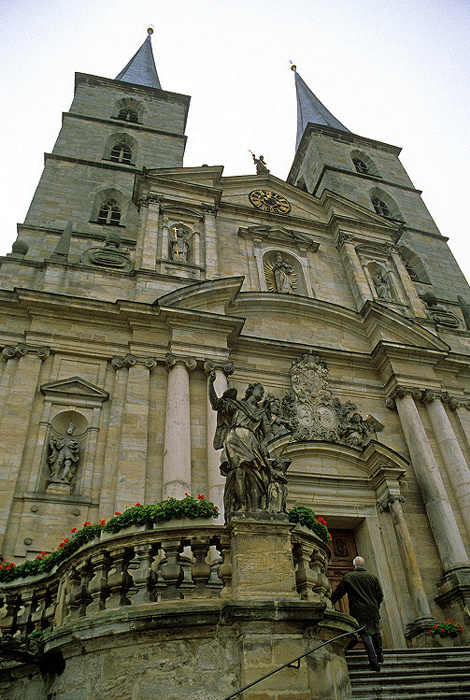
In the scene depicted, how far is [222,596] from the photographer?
5.80 m

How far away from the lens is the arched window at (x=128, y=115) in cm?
2486

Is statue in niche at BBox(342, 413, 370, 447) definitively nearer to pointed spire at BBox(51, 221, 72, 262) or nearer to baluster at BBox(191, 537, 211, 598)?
baluster at BBox(191, 537, 211, 598)

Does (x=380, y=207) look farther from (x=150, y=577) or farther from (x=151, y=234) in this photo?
(x=150, y=577)

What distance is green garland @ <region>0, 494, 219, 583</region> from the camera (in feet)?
22.0

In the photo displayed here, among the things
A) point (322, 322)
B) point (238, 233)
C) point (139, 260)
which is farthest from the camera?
point (238, 233)

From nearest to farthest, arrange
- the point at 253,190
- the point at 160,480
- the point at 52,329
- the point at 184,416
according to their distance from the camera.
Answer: the point at 160,480 < the point at 184,416 < the point at 52,329 < the point at 253,190

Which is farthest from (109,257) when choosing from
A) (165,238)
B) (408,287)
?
(408,287)

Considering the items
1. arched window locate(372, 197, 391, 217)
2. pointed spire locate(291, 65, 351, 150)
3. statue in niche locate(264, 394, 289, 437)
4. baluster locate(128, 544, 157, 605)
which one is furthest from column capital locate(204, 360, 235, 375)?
pointed spire locate(291, 65, 351, 150)

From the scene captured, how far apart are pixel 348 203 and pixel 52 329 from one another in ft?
39.6

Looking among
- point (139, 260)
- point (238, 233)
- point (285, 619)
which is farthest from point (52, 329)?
point (285, 619)

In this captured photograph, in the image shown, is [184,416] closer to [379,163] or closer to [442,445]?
[442,445]

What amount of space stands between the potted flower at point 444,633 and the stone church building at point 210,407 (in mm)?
169

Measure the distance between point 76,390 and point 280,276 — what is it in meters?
7.54

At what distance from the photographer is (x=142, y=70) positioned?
101 ft
